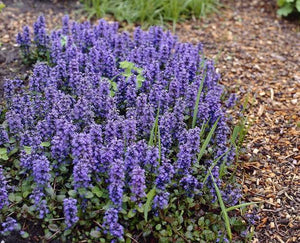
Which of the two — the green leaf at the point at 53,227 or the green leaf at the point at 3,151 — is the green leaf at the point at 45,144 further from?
the green leaf at the point at 53,227

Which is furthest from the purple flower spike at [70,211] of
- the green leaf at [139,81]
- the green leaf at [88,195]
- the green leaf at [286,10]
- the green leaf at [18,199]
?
the green leaf at [286,10]

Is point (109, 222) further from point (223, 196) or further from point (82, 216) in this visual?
point (223, 196)

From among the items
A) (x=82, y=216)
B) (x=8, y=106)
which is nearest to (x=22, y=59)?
(x=8, y=106)

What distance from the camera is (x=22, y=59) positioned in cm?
605

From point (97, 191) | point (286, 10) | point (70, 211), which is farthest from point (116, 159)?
point (286, 10)

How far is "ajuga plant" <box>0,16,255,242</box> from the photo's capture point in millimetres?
3545

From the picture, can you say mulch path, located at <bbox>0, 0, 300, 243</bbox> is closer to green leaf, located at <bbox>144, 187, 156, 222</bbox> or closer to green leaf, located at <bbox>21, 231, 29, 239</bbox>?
green leaf, located at <bbox>144, 187, 156, 222</bbox>

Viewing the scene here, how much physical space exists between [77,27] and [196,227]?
335cm

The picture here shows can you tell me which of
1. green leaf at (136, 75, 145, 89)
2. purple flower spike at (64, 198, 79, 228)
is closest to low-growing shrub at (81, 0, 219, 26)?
green leaf at (136, 75, 145, 89)

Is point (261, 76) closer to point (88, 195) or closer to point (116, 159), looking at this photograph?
point (116, 159)

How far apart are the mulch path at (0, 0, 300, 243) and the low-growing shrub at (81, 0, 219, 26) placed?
0.87 ft

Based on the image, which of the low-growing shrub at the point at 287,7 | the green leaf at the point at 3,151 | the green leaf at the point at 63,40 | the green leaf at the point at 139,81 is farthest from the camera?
the low-growing shrub at the point at 287,7

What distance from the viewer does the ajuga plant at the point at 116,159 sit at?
11.6 ft

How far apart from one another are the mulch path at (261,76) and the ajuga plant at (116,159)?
41 centimetres
